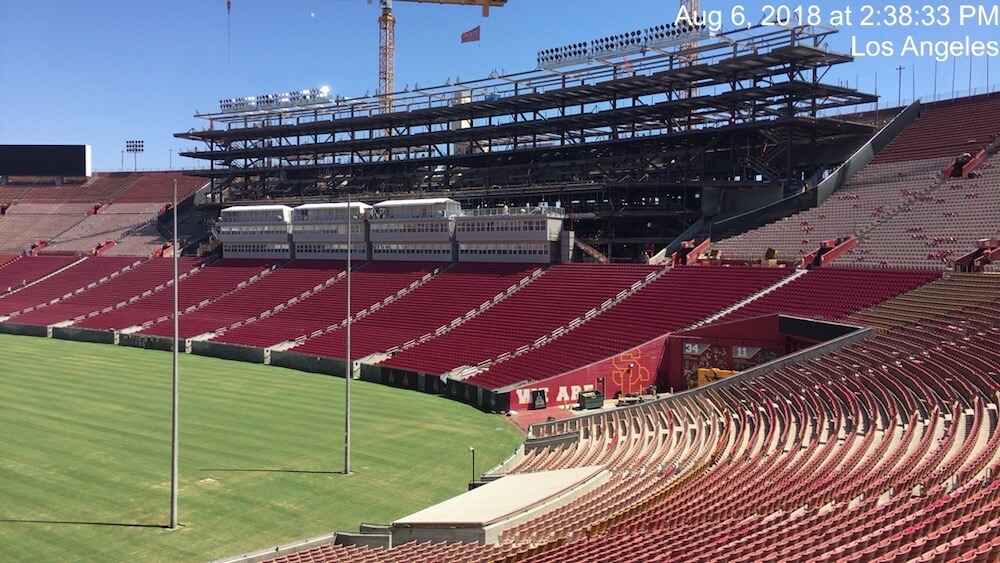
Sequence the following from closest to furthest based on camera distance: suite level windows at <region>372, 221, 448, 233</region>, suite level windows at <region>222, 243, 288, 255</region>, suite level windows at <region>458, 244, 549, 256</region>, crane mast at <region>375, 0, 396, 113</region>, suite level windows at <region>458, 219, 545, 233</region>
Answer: suite level windows at <region>458, 219, 545, 233</region> < suite level windows at <region>458, 244, 549, 256</region> < suite level windows at <region>372, 221, 448, 233</region> < suite level windows at <region>222, 243, 288, 255</region> < crane mast at <region>375, 0, 396, 113</region>

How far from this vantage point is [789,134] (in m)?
58.2

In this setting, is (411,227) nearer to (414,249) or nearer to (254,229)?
(414,249)

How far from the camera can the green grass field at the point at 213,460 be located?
68.6ft

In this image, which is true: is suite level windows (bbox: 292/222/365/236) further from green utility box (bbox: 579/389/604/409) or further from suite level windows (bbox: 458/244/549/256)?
green utility box (bbox: 579/389/604/409)

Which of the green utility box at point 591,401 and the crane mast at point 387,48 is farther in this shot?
the crane mast at point 387,48

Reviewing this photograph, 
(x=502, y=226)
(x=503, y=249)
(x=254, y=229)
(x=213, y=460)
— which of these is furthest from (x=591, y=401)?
(x=254, y=229)

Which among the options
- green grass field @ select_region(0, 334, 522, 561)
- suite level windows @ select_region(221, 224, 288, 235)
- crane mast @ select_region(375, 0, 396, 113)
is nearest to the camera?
green grass field @ select_region(0, 334, 522, 561)

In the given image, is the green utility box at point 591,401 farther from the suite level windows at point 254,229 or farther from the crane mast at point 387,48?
the crane mast at point 387,48

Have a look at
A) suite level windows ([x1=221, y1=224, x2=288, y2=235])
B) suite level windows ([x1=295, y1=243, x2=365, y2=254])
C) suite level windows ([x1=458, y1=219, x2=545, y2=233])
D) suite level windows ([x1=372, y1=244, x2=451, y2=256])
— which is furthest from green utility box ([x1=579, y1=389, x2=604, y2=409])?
suite level windows ([x1=221, y1=224, x2=288, y2=235])

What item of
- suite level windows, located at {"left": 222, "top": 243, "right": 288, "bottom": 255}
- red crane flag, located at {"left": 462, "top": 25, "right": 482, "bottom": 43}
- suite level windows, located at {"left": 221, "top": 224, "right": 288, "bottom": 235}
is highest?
red crane flag, located at {"left": 462, "top": 25, "right": 482, "bottom": 43}

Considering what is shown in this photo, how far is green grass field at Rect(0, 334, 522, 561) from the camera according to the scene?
20.9 m

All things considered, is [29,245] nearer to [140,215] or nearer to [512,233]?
[140,215]

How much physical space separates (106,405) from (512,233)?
104 ft

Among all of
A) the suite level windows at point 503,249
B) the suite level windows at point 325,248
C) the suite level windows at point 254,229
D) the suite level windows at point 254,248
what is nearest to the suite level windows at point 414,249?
the suite level windows at point 503,249
